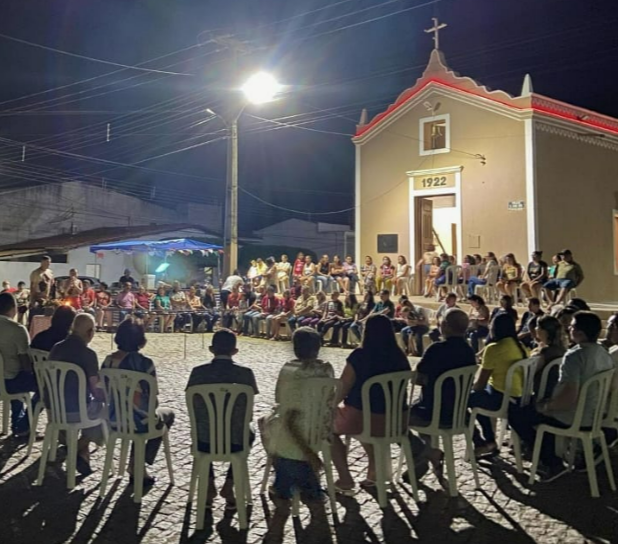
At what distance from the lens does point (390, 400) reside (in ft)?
13.7

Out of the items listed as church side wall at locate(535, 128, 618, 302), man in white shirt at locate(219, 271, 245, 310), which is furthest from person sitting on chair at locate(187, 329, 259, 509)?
man in white shirt at locate(219, 271, 245, 310)

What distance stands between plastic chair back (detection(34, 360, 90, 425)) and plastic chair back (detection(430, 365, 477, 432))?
2687mm

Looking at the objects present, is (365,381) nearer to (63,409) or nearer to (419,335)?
(63,409)

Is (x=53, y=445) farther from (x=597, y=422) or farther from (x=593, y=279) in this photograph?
(x=593, y=279)

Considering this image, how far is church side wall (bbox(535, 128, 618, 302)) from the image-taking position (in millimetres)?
14828

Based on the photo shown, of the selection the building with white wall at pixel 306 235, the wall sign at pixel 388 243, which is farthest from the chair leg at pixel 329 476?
the building with white wall at pixel 306 235

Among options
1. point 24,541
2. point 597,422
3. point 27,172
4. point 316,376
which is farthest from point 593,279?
point 27,172

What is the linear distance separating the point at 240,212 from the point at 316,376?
36.6m

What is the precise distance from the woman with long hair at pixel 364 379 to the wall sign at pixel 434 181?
495 inches

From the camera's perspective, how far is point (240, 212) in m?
39.9

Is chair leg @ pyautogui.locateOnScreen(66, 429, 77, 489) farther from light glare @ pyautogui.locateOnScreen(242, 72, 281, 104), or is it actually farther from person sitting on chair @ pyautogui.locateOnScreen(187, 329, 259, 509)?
light glare @ pyautogui.locateOnScreen(242, 72, 281, 104)

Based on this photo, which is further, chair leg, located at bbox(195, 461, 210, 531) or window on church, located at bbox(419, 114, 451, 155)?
window on church, located at bbox(419, 114, 451, 155)

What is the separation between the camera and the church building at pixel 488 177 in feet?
48.7

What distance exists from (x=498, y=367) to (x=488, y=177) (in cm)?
1150
